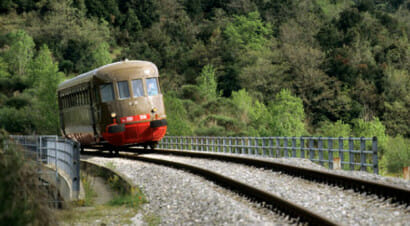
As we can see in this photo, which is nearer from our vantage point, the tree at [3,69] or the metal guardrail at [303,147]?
the metal guardrail at [303,147]

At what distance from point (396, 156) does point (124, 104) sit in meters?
48.2

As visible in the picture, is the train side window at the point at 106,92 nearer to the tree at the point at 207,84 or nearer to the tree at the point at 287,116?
the tree at the point at 287,116

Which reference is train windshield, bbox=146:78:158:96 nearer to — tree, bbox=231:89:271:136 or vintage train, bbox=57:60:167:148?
vintage train, bbox=57:60:167:148

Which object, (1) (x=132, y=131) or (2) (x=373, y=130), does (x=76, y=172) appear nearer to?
(1) (x=132, y=131)

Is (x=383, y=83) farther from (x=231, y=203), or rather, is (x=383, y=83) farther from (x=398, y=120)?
(x=231, y=203)

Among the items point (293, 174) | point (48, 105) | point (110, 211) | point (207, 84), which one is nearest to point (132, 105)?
point (293, 174)

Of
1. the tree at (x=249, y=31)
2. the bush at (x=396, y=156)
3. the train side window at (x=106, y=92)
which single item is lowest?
the bush at (x=396, y=156)

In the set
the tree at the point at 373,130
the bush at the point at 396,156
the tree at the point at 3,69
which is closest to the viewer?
the bush at the point at 396,156

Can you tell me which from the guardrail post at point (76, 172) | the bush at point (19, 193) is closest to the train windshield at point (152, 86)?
the guardrail post at point (76, 172)

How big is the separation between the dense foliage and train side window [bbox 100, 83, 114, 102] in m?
36.4

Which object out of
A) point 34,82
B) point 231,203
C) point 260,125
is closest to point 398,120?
point 260,125

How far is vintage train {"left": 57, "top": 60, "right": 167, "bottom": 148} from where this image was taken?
23.3m

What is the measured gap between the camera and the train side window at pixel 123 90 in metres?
23.5

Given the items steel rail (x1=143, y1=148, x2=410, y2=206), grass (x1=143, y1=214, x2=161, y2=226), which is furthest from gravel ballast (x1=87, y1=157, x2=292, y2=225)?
steel rail (x1=143, y1=148, x2=410, y2=206)
